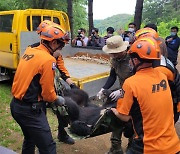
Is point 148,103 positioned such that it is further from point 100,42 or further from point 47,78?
point 100,42

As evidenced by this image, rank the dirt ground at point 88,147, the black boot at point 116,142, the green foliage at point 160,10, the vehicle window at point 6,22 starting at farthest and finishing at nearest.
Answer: the green foliage at point 160,10
the vehicle window at point 6,22
the dirt ground at point 88,147
the black boot at point 116,142

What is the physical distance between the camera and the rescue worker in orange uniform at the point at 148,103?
2354 millimetres

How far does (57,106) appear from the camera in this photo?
351cm

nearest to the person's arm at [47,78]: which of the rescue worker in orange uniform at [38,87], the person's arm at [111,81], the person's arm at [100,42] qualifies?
the rescue worker in orange uniform at [38,87]

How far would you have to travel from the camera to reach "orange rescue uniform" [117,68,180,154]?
2.35m

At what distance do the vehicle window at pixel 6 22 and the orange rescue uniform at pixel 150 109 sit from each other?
6.09 meters

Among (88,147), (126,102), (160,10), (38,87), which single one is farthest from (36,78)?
(160,10)

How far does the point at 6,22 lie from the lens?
8047 millimetres

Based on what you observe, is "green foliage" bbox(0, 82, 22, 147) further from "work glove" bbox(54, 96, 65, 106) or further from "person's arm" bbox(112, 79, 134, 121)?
"person's arm" bbox(112, 79, 134, 121)

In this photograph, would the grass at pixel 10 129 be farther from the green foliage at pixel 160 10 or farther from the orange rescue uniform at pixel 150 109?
the green foliage at pixel 160 10

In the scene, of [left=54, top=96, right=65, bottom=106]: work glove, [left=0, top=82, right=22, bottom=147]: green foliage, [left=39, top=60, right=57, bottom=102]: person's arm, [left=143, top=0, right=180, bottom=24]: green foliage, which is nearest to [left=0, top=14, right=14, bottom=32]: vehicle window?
[left=0, top=82, right=22, bottom=147]: green foliage

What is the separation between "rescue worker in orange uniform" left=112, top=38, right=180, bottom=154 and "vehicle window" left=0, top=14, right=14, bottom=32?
19.8 feet

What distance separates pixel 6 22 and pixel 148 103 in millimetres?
6602

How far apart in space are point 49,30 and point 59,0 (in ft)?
50.5
